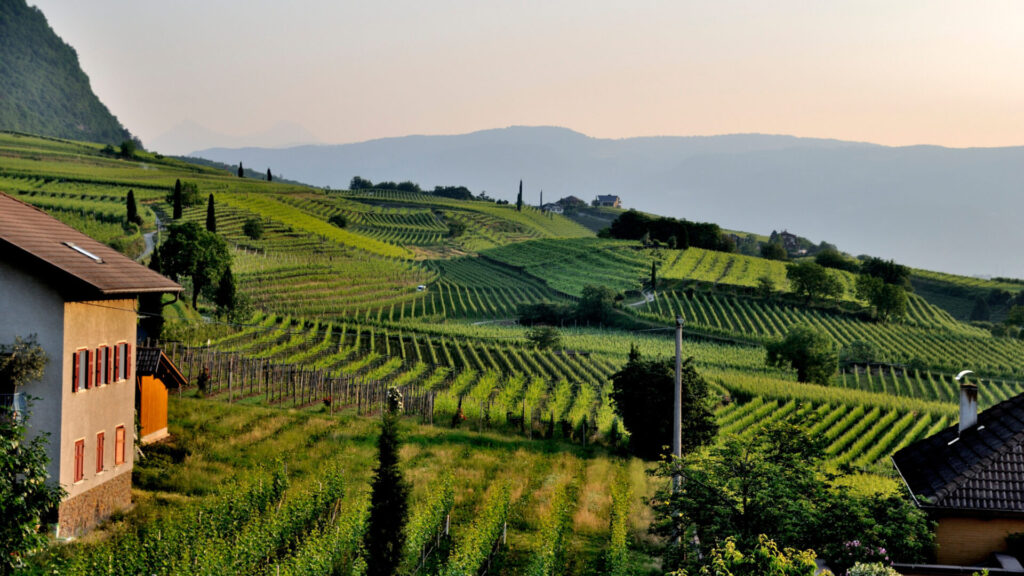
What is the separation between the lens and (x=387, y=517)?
15.5 m

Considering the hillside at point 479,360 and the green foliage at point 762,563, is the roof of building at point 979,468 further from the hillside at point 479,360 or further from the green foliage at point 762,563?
the green foliage at point 762,563

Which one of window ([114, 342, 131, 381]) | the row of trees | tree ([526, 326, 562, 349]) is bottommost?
tree ([526, 326, 562, 349])

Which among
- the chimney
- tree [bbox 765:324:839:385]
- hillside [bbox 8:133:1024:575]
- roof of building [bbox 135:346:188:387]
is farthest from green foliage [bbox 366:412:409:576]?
tree [bbox 765:324:839:385]

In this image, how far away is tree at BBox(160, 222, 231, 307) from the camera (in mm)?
42438

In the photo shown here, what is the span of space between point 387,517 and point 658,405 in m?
14.4

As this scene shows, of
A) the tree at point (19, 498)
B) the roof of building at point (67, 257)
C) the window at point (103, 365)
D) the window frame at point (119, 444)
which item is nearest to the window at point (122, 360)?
the window at point (103, 365)

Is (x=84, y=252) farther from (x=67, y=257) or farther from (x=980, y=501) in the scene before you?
(x=980, y=501)

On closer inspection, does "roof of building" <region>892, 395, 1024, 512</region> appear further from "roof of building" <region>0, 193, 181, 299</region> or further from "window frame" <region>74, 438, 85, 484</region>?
"window frame" <region>74, 438, 85, 484</region>

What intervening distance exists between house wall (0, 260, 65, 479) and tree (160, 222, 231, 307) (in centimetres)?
2740

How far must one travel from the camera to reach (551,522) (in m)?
17.8

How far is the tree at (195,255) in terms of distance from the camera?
42438 mm

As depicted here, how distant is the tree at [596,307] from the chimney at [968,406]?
182ft

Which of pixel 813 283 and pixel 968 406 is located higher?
pixel 813 283

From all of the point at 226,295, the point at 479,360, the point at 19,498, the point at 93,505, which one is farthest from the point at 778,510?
the point at 226,295
